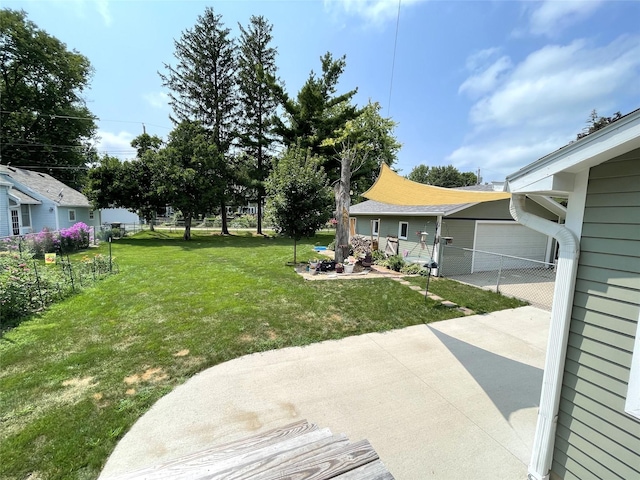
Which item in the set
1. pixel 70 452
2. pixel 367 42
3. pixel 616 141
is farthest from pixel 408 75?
pixel 70 452

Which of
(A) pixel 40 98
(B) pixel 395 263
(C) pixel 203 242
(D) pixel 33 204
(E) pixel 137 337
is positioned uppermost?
(A) pixel 40 98

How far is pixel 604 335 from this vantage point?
6.34 ft

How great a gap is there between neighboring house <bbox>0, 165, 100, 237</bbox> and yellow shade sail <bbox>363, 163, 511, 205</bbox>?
1796 cm

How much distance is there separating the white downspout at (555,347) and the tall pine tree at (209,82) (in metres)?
21.3

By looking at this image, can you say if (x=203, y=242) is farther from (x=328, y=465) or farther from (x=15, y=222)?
(x=328, y=465)

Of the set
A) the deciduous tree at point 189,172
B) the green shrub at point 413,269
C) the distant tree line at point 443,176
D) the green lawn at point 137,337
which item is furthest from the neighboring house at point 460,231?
the distant tree line at point 443,176

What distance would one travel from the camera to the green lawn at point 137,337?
2.56 metres

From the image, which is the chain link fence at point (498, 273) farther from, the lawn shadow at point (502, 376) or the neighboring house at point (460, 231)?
the lawn shadow at point (502, 376)

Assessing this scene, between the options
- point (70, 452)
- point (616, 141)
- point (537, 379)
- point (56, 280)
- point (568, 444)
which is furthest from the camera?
point (56, 280)

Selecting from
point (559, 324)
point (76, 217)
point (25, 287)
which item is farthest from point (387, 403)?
point (76, 217)

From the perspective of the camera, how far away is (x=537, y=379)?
362 cm

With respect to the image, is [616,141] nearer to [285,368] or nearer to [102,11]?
[285,368]

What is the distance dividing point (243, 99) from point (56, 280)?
71.7 feet

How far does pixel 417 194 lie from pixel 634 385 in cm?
528
